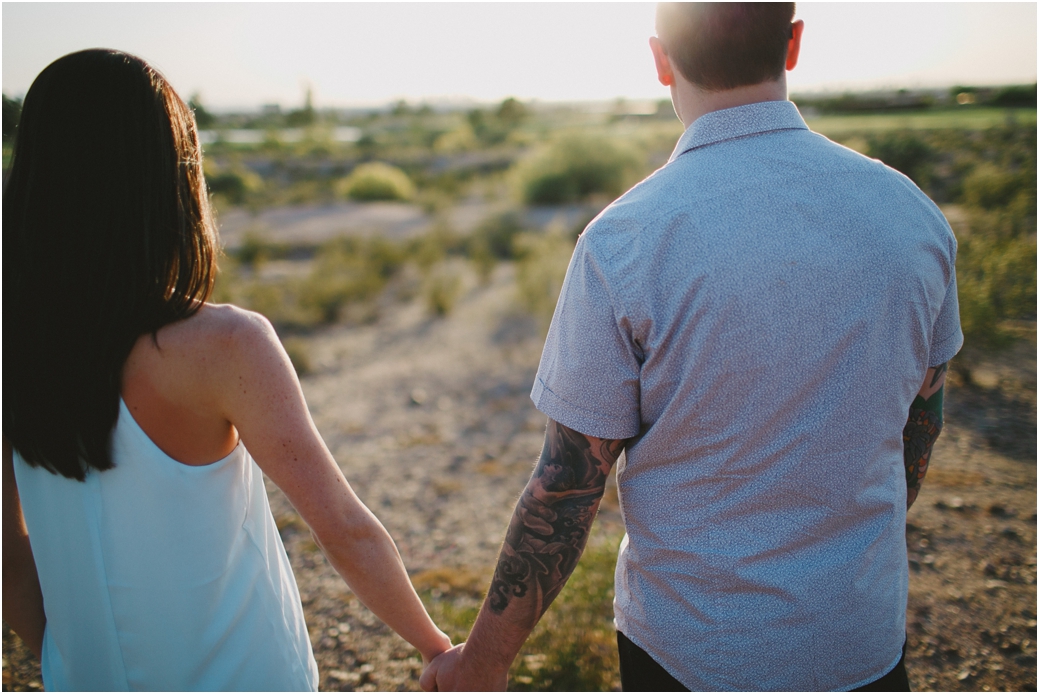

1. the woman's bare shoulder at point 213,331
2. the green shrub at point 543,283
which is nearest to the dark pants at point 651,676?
the woman's bare shoulder at point 213,331

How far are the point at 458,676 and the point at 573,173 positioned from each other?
18.5 m

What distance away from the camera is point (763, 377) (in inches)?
42.3

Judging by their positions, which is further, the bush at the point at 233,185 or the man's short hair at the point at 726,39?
the bush at the point at 233,185

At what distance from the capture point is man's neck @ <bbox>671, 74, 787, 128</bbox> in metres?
1.16

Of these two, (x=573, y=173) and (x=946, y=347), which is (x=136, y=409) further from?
(x=573, y=173)

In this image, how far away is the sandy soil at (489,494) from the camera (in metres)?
2.67

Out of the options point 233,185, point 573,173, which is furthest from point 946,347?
point 233,185

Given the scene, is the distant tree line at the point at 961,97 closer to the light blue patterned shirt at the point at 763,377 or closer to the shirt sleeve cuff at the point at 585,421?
the light blue patterned shirt at the point at 763,377

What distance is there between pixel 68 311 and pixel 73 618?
614 millimetres

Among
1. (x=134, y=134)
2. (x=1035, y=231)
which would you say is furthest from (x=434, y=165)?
(x=134, y=134)

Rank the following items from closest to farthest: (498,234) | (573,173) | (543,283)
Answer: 1. (543,283)
2. (498,234)
3. (573,173)

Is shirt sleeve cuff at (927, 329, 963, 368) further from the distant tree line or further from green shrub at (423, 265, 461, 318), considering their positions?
green shrub at (423, 265, 461, 318)

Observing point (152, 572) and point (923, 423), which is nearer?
point (152, 572)

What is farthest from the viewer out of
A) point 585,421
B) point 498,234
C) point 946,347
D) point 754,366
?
point 498,234
